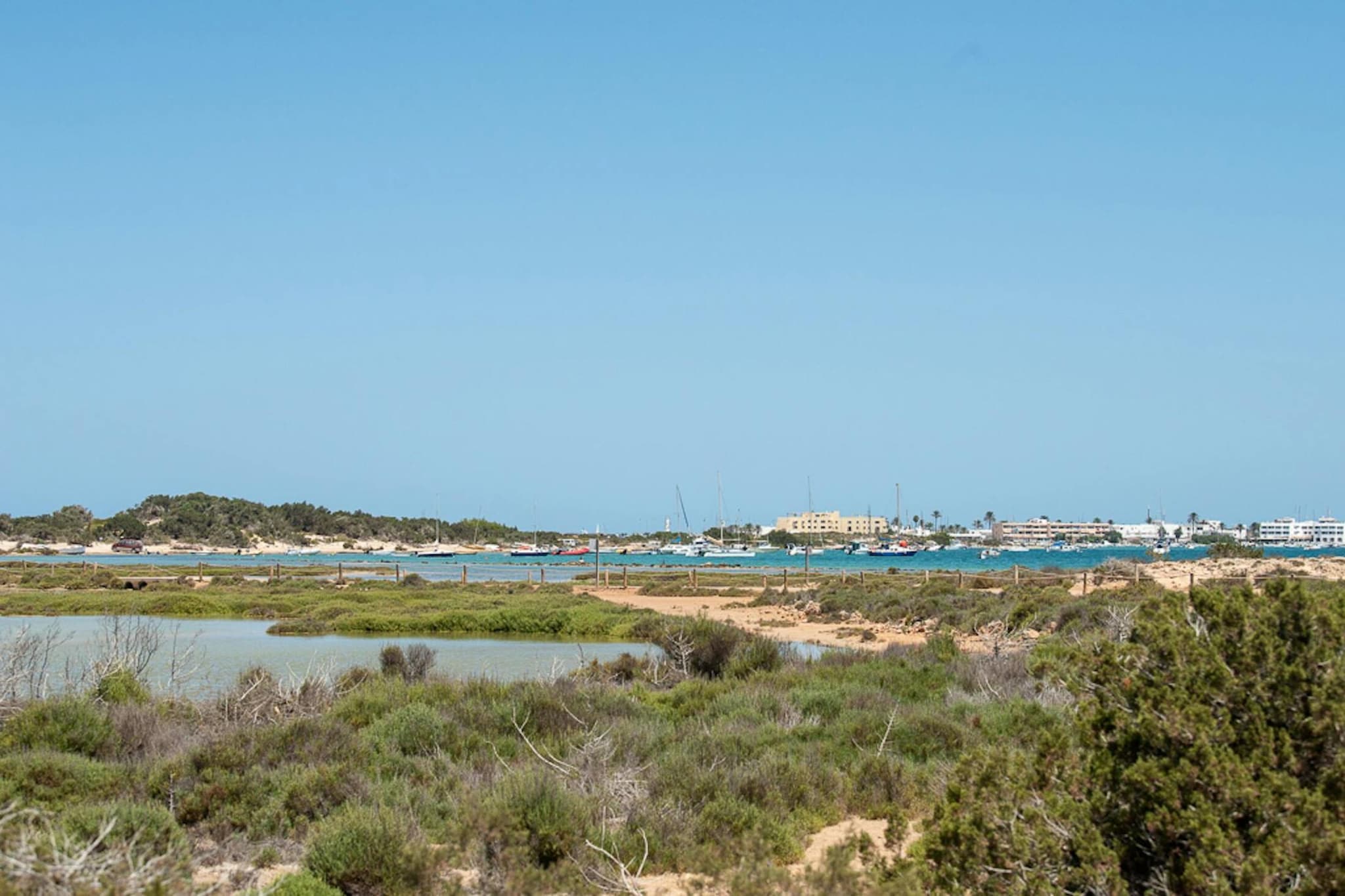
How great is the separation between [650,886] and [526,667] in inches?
602

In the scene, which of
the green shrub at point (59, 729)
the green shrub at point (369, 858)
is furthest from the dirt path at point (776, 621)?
Result: the green shrub at point (369, 858)

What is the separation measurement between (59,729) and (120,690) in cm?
228

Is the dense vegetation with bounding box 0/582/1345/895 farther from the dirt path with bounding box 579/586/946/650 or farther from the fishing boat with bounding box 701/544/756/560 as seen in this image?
the fishing boat with bounding box 701/544/756/560

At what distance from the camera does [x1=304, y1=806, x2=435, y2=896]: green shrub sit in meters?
7.00

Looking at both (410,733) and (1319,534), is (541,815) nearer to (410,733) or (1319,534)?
(410,733)

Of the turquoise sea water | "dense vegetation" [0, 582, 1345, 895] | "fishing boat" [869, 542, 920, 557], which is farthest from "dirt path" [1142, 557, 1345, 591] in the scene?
"fishing boat" [869, 542, 920, 557]

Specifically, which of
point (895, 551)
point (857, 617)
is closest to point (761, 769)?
point (857, 617)

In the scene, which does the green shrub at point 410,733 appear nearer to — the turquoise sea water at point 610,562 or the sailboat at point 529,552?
the turquoise sea water at point 610,562

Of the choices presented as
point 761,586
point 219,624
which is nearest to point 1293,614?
point 219,624

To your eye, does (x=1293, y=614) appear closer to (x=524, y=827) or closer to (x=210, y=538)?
(x=524, y=827)

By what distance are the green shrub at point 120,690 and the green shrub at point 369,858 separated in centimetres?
602

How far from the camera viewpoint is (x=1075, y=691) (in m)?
5.43

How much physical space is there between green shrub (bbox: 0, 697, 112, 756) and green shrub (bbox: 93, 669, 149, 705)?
135cm

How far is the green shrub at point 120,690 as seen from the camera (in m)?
12.4
